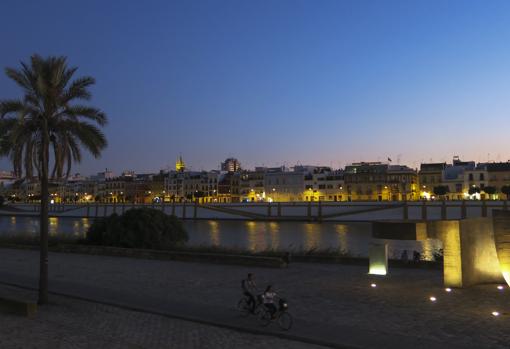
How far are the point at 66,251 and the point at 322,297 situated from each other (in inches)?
658

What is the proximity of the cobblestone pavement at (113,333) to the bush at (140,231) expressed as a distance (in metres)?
13.9

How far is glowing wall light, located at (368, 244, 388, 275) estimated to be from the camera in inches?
642

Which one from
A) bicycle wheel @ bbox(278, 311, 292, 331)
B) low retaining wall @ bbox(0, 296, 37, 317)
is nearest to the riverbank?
bicycle wheel @ bbox(278, 311, 292, 331)

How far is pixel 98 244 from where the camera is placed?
26953 millimetres

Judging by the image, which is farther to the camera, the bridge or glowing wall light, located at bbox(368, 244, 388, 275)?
the bridge

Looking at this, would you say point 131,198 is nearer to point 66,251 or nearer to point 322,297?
point 66,251

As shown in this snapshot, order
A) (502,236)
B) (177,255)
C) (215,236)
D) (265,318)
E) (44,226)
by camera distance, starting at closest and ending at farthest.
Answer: (265,318) → (44,226) → (502,236) → (177,255) → (215,236)

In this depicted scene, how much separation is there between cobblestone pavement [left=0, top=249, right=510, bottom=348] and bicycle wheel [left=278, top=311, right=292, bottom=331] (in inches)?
15.0

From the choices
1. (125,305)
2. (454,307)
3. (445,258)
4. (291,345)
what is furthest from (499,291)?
(125,305)

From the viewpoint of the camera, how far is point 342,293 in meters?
13.4

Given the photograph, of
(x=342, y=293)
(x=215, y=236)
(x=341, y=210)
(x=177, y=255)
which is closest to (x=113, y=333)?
(x=342, y=293)

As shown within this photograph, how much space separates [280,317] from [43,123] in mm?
7239

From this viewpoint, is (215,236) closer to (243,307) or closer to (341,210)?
(341,210)

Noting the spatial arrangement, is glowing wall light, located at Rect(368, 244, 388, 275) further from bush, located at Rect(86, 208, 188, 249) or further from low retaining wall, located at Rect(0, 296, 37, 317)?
bush, located at Rect(86, 208, 188, 249)
